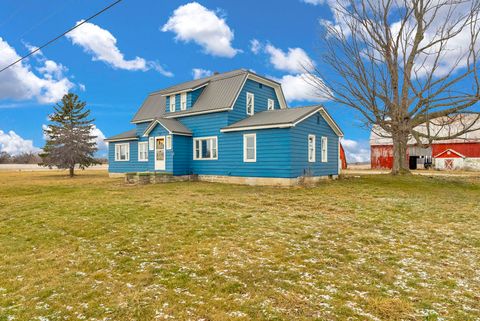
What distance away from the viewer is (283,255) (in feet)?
18.1

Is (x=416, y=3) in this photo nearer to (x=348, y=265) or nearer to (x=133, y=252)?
(x=348, y=265)

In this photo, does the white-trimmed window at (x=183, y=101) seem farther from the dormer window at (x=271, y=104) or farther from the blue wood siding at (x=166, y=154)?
the dormer window at (x=271, y=104)

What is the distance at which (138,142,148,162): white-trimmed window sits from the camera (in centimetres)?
2520

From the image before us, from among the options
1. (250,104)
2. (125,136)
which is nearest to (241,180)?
(250,104)

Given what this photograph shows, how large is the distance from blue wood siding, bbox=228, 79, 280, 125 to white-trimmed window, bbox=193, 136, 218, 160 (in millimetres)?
1867

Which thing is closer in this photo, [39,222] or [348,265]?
[348,265]

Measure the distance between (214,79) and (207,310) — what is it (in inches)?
835

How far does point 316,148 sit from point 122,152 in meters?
17.3

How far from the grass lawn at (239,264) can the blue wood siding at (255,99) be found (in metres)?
11.2

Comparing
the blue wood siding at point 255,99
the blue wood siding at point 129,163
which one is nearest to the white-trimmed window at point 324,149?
the blue wood siding at point 255,99

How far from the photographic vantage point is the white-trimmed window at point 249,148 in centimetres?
1816

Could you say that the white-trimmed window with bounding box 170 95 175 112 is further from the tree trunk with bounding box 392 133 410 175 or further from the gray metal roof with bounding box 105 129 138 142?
the tree trunk with bounding box 392 133 410 175

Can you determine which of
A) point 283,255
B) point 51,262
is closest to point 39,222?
point 51,262

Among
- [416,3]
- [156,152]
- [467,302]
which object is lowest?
[467,302]
